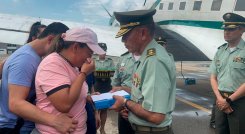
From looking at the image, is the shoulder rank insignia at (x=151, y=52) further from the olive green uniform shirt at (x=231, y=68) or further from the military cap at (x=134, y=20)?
the olive green uniform shirt at (x=231, y=68)

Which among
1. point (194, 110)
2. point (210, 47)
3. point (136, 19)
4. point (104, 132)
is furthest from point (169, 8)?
point (136, 19)

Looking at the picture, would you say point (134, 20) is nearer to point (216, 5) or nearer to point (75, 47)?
point (75, 47)

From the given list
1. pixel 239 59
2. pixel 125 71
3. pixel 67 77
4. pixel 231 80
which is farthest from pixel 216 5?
pixel 67 77

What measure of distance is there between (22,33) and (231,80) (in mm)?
10244

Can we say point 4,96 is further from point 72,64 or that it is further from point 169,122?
point 169,122

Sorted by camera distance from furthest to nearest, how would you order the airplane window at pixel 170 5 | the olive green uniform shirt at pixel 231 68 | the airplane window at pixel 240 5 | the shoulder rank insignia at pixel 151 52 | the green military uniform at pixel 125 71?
the airplane window at pixel 170 5, the airplane window at pixel 240 5, the green military uniform at pixel 125 71, the olive green uniform shirt at pixel 231 68, the shoulder rank insignia at pixel 151 52

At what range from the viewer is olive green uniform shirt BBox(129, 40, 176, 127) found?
268cm

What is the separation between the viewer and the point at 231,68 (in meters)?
4.55

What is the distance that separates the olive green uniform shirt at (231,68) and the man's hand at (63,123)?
2682 millimetres

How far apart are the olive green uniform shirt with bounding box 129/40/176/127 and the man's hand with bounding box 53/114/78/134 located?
640 mm

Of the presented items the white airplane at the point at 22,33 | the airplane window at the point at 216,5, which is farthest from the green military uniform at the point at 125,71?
the white airplane at the point at 22,33

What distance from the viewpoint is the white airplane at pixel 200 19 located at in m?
9.84

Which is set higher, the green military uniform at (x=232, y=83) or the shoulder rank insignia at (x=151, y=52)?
the shoulder rank insignia at (x=151, y=52)

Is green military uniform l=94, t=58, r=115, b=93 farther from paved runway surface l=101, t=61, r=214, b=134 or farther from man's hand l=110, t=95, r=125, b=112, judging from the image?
man's hand l=110, t=95, r=125, b=112
